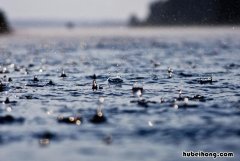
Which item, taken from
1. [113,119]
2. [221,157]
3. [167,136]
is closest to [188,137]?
[167,136]

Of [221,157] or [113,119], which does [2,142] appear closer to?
[113,119]

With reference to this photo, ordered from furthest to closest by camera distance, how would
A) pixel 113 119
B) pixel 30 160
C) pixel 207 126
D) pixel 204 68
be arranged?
pixel 204 68
pixel 113 119
pixel 207 126
pixel 30 160

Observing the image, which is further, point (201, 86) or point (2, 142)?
point (201, 86)

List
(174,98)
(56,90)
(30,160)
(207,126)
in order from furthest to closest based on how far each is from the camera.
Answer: (56,90), (174,98), (207,126), (30,160)

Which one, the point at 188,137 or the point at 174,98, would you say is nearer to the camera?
the point at 188,137

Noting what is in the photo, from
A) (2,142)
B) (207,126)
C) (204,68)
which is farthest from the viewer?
(204,68)

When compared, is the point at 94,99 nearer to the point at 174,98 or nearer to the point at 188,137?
the point at 174,98

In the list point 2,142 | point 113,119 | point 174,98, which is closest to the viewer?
point 2,142

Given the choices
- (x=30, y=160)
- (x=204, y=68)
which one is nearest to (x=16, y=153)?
(x=30, y=160)
